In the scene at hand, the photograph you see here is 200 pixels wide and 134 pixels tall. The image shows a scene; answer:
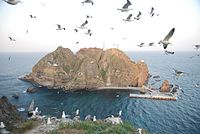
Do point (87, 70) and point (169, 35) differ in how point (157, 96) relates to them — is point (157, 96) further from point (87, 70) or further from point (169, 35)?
point (169, 35)

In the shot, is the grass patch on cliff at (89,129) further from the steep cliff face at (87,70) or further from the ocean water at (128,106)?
the steep cliff face at (87,70)

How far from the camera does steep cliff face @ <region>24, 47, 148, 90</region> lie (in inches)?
2250

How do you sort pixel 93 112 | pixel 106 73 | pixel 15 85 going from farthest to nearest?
pixel 106 73, pixel 15 85, pixel 93 112

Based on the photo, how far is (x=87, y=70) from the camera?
59625mm

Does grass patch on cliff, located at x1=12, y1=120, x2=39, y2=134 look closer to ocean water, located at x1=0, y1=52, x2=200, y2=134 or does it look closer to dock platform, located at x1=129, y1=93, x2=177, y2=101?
ocean water, located at x1=0, y1=52, x2=200, y2=134

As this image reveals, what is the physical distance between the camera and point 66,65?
62.0m

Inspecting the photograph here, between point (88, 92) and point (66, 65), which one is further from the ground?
point (66, 65)

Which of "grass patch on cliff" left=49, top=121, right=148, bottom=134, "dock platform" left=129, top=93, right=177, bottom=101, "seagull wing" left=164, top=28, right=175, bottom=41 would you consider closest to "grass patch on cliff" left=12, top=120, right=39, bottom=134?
"grass patch on cliff" left=49, top=121, right=148, bottom=134

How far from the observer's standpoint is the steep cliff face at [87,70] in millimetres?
57156

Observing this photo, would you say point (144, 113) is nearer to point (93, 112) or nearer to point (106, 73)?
point (93, 112)

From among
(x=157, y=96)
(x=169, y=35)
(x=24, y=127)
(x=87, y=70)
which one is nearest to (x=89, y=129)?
(x=24, y=127)

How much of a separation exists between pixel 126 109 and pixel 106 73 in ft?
74.4

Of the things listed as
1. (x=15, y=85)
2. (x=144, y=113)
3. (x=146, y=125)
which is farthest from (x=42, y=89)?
(x=146, y=125)

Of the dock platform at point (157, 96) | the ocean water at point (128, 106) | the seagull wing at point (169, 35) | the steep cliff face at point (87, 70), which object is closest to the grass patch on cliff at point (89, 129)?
the seagull wing at point (169, 35)
